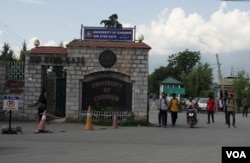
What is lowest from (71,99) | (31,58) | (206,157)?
(206,157)

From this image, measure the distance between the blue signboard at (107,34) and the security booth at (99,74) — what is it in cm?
16

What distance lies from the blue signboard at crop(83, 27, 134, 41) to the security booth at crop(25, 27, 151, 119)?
158mm

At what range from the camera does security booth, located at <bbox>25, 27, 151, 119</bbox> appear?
25.8 meters

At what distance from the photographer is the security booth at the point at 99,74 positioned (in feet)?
84.7

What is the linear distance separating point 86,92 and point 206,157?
13.9 m

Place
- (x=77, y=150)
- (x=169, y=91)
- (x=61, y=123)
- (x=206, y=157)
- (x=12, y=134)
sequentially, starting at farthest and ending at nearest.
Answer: (x=169, y=91) → (x=61, y=123) → (x=12, y=134) → (x=77, y=150) → (x=206, y=157)

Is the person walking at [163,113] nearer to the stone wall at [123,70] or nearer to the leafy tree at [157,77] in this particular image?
the stone wall at [123,70]

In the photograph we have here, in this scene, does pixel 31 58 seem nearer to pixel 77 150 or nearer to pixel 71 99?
pixel 71 99

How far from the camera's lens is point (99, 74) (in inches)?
1023

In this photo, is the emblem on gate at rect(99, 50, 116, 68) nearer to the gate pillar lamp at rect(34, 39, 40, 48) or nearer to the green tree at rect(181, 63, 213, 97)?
the gate pillar lamp at rect(34, 39, 40, 48)

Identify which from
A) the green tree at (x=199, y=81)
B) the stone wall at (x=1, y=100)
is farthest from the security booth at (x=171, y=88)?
the stone wall at (x=1, y=100)

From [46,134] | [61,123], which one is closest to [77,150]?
[46,134]

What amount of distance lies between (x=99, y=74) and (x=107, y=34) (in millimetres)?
2161

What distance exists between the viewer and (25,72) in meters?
26.0
